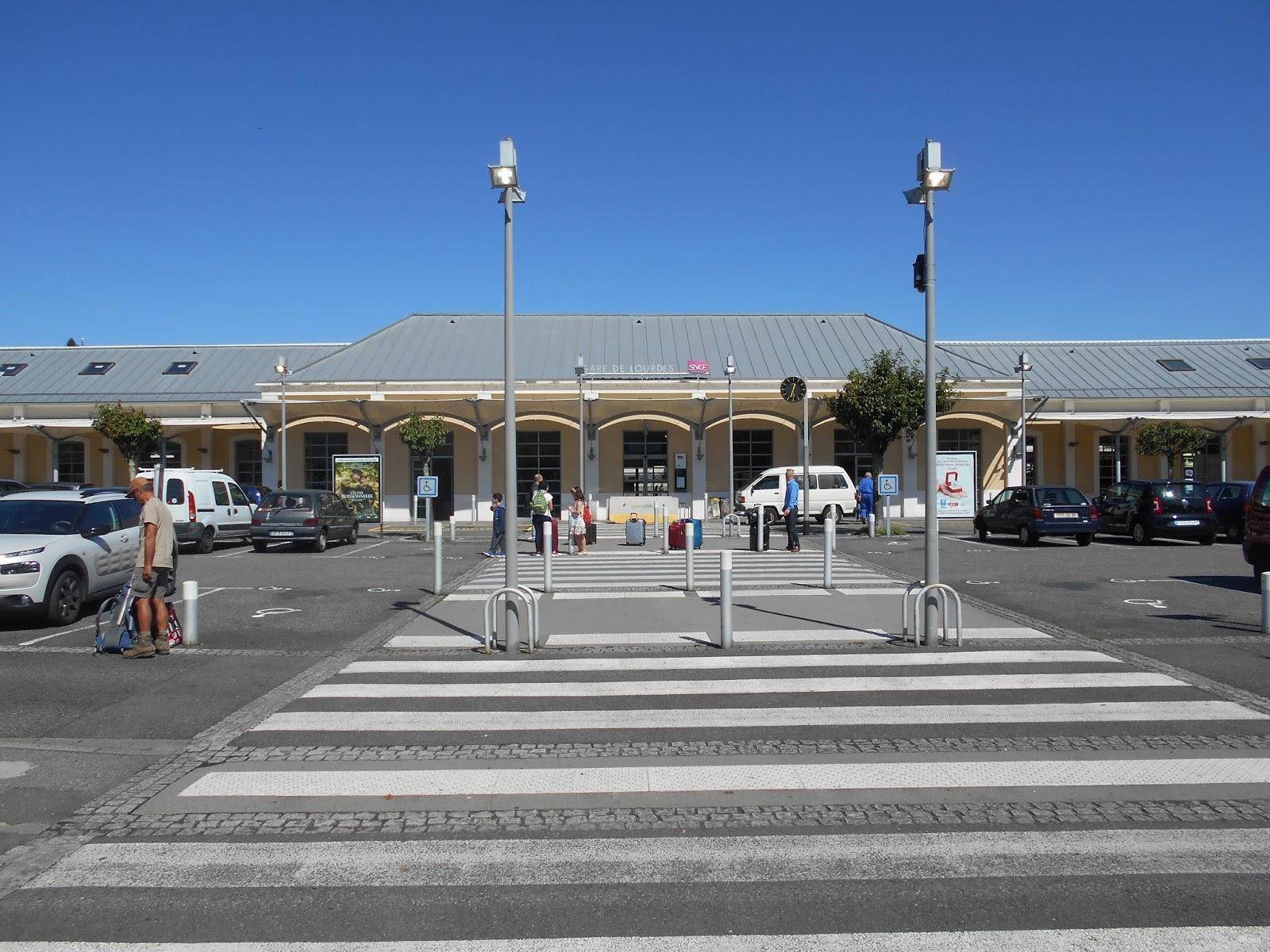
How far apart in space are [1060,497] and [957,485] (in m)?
7.52

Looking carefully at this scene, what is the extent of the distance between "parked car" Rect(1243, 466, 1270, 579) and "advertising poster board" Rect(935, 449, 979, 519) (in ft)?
49.3

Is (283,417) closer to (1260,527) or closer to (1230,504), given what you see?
(1260,527)

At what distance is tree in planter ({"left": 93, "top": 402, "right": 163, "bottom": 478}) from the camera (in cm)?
3284

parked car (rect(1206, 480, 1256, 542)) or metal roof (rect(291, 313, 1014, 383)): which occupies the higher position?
metal roof (rect(291, 313, 1014, 383))

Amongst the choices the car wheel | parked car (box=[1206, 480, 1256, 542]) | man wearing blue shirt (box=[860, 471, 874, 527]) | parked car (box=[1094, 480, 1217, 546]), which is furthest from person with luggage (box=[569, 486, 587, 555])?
parked car (box=[1206, 480, 1256, 542])

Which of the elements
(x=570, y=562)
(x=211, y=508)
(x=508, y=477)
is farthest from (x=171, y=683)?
(x=211, y=508)

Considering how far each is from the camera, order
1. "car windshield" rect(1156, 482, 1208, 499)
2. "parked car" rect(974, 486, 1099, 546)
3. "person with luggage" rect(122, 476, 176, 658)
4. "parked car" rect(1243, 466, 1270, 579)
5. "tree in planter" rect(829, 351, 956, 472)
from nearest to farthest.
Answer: "person with luggage" rect(122, 476, 176, 658) < "parked car" rect(1243, 466, 1270, 579) < "parked car" rect(974, 486, 1099, 546) < "car windshield" rect(1156, 482, 1208, 499) < "tree in planter" rect(829, 351, 956, 472)

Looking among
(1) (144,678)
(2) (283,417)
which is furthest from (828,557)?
(2) (283,417)

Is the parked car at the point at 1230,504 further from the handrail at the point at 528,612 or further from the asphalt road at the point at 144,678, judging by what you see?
the handrail at the point at 528,612

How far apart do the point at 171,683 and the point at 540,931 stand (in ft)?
20.4

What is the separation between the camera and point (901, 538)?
26.4 metres

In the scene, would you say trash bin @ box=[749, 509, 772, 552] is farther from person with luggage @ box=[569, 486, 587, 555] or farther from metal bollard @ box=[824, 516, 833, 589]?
metal bollard @ box=[824, 516, 833, 589]

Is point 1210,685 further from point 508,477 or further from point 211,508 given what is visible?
point 211,508

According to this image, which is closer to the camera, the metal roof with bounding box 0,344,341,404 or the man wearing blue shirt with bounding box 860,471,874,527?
the man wearing blue shirt with bounding box 860,471,874,527
